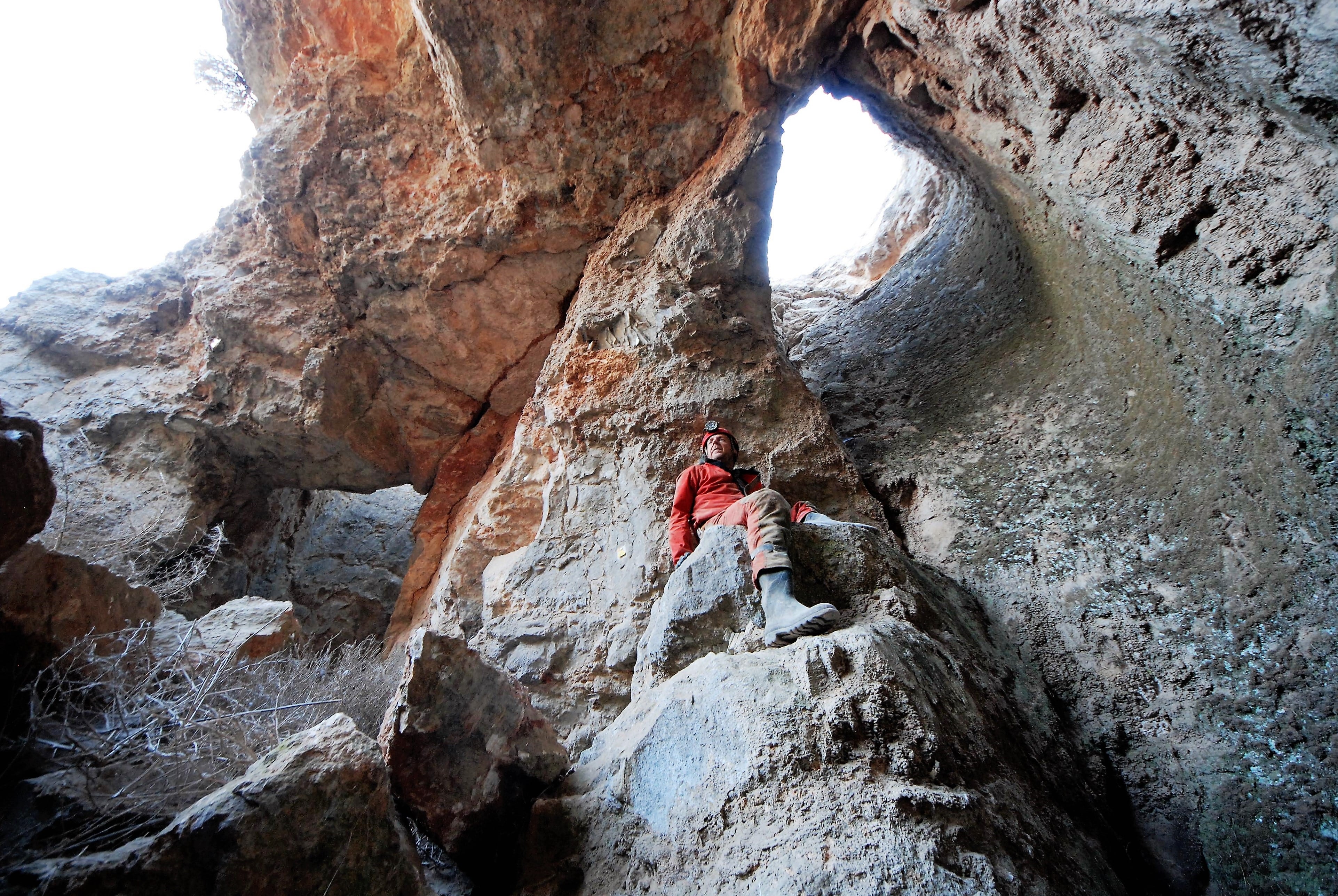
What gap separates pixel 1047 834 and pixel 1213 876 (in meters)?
0.93

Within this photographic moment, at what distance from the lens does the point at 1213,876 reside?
8.33 ft

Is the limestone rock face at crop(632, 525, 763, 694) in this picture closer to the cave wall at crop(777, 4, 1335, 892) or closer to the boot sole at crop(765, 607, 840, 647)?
the boot sole at crop(765, 607, 840, 647)

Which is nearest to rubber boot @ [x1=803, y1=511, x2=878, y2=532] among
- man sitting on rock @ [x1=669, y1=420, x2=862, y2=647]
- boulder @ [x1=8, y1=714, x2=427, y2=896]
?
man sitting on rock @ [x1=669, y1=420, x2=862, y2=647]

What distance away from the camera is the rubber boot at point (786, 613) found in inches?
108

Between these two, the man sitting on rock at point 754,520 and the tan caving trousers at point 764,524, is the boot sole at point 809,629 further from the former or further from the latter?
the tan caving trousers at point 764,524

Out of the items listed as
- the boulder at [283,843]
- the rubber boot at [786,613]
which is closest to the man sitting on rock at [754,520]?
the rubber boot at [786,613]

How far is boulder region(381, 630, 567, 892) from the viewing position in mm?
2641

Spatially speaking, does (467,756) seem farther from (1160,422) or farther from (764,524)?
(1160,422)

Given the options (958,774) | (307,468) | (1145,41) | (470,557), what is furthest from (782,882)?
(307,468)

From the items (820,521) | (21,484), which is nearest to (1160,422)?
(820,521)

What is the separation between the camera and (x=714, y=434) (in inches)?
174

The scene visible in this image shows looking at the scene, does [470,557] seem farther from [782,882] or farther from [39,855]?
[782,882]

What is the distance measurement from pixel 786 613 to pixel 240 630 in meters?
3.96

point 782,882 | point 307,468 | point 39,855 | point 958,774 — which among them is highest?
point 307,468
